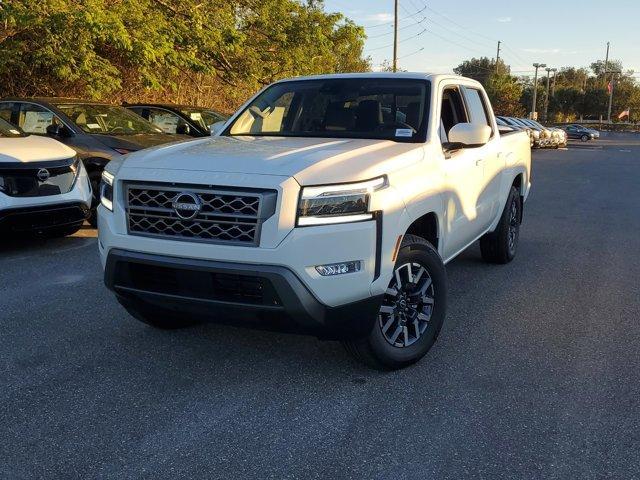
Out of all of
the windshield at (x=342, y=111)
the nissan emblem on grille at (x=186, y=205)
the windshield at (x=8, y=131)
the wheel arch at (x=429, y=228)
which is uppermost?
the windshield at (x=342, y=111)

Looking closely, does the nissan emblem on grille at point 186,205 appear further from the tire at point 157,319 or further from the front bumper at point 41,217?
the front bumper at point 41,217

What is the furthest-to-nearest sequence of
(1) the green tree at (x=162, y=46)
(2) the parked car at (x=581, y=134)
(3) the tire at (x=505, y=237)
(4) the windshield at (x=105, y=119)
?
(2) the parked car at (x=581, y=134)
(1) the green tree at (x=162, y=46)
(4) the windshield at (x=105, y=119)
(3) the tire at (x=505, y=237)

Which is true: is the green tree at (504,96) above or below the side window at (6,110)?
above

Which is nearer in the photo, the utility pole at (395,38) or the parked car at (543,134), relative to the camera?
the parked car at (543,134)

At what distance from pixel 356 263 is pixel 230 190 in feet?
2.47

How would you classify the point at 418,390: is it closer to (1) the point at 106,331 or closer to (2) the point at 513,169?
(1) the point at 106,331

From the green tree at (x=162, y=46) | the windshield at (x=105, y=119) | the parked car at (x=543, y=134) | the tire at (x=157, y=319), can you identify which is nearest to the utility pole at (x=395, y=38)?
the parked car at (x=543, y=134)

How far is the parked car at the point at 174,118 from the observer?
1177 centimetres

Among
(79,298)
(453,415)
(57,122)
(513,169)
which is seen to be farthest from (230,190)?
(57,122)

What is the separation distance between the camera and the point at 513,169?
6223 mm

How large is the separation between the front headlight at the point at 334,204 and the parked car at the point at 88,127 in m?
5.41

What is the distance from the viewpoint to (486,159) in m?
5.31

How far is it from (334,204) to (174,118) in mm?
9492

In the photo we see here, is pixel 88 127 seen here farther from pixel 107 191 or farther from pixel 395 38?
pixel 395 38
